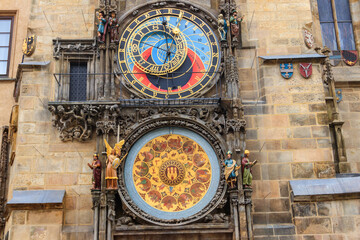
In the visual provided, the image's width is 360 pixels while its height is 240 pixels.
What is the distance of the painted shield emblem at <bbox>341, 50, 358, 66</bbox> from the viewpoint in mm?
15078

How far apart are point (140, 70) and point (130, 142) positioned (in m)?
1.84

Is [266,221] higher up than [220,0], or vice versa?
[220,0]

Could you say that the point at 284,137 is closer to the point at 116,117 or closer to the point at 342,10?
the point at 116,117

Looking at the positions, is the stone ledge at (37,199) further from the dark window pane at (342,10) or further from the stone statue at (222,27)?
the dark window pane at (342,10)

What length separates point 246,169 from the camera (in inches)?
470

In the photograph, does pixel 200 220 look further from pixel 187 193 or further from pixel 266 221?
pixel 266 221

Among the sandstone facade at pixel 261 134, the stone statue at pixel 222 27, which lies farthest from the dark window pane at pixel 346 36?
the stone statue at pixel 222 27

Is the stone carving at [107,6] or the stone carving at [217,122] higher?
the stone carving at [107,6]

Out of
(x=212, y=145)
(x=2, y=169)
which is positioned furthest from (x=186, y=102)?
(x=2, y=169)

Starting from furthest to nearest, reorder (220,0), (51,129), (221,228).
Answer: (220,0), (51,129), (221,228)

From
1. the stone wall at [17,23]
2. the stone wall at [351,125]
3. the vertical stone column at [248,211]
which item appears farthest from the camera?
the stone wall at [17,23]

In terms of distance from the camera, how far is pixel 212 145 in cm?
1239

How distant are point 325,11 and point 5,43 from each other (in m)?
9.00

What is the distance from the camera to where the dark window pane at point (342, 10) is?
51.3 ft
